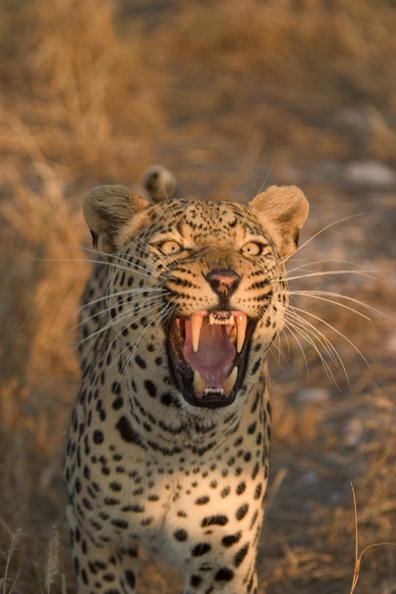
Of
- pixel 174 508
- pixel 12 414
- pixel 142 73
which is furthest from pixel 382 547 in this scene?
pixel 142 73

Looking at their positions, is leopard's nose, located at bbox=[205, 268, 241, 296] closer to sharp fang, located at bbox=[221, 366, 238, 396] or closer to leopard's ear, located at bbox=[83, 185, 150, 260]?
sharp fang, located at bbox=[221, 366, 238, 396]

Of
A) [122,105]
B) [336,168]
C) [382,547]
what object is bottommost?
[382,547]

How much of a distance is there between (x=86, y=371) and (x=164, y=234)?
4.00 feet

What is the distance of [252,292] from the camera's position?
113 inches

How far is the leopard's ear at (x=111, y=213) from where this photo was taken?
3312 mm

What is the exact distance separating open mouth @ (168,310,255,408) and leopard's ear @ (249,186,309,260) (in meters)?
0.50

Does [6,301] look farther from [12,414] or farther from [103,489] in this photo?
[103,489]

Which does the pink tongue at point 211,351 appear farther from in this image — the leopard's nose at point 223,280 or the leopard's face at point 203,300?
the leopard's nose at point 223,280

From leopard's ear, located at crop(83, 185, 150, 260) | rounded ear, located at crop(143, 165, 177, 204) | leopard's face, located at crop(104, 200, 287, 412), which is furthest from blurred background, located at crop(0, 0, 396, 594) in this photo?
rounded ear, located at crop(143, 165, 177, 204)

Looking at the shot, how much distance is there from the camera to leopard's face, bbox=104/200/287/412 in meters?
2.87

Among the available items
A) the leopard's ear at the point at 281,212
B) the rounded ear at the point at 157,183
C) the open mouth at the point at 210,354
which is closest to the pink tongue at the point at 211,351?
the open mouth at the point at 210,354

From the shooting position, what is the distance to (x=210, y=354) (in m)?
3.08

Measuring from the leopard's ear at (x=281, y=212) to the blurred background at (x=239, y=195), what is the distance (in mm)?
372

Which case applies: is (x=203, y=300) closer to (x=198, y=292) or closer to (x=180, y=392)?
(x=198, y=292)
